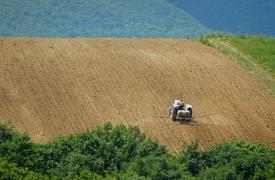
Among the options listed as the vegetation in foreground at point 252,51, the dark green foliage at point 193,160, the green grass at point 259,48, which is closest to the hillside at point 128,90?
the vegetation in foreground at point 252,51

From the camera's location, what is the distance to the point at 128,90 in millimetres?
28297

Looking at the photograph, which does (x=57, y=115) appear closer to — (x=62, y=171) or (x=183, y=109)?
(x=183, y=109)

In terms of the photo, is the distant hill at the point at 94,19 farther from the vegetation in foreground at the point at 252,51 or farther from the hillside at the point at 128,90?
the hillside at the point at 128,90

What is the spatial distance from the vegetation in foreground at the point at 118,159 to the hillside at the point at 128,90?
457 centimetres

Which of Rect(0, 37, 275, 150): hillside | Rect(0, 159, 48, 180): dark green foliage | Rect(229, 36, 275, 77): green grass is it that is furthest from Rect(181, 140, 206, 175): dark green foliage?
Rect(229, 36, 275, 77): green grass

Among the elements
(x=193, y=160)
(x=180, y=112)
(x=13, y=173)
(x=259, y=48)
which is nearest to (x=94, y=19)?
(x=259, y=48)

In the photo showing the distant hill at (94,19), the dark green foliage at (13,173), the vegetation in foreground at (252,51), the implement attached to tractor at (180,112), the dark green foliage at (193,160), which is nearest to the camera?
the dark green foliage at (13,173)

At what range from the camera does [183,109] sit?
86.8 feet

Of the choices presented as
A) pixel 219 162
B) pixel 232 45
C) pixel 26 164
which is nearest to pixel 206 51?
pixel 232 45

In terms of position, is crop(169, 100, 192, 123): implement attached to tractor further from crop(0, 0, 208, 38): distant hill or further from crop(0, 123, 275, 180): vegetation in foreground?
crop(0, 0, 208, 38): distant hill

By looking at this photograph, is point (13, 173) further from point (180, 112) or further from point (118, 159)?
point (180, 112)

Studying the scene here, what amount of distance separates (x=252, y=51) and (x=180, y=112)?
10570 millimetres

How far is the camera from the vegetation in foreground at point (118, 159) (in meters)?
17.3

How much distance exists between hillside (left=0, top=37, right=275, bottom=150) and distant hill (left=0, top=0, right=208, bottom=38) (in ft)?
29.5
